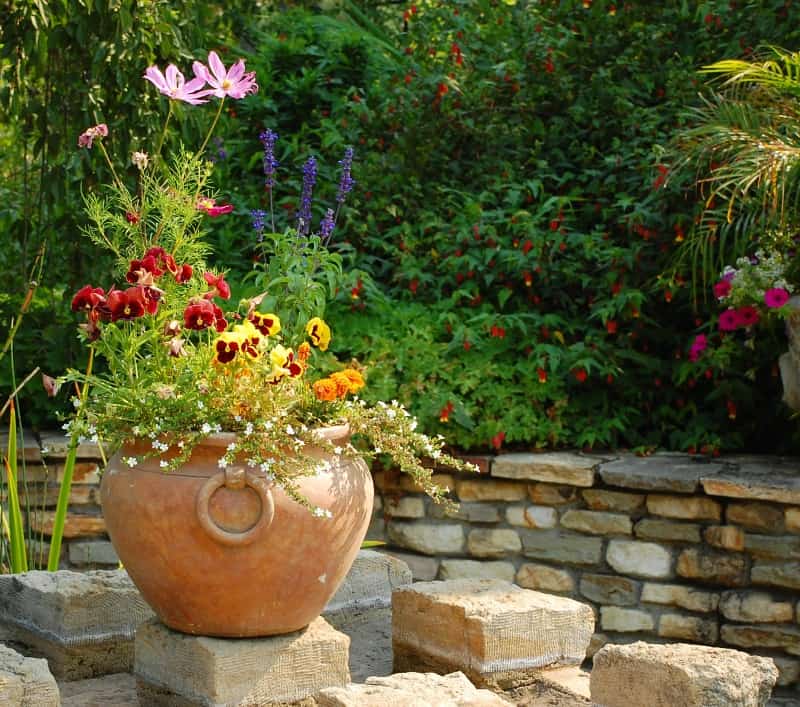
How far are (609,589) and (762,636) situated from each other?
569 millimetres

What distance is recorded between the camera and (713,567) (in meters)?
4.22

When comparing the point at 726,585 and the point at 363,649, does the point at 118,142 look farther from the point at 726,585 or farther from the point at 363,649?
the point at 726,585

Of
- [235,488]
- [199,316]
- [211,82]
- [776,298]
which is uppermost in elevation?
[211,82]

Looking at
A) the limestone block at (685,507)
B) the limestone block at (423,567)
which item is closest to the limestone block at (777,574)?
the limestone block at (685,507)

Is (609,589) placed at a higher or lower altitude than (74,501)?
lower

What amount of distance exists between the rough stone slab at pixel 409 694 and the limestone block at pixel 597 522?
208cm

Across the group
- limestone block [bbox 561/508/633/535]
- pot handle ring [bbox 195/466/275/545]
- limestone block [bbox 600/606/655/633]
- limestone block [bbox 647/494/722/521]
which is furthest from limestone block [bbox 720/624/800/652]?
pot handle ring [bbox 195/466/275/545]

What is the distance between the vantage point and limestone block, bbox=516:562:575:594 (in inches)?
175

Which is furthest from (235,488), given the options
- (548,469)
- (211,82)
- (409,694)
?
(548,469)

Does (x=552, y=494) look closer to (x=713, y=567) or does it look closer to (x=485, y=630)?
(x=713, y=567)

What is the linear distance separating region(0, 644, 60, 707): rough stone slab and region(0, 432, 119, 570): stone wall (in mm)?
2175

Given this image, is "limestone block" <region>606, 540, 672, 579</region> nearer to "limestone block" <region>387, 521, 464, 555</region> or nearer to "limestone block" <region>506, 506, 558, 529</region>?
"limestone block" <region>506, 506, 558, 529</region>

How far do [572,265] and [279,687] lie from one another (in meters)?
3.01

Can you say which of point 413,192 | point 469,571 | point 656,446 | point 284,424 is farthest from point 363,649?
point 413,192
